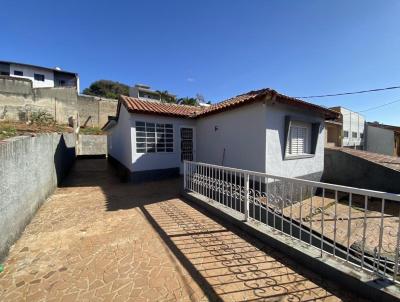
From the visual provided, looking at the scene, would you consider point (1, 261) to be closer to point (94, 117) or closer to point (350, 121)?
point (94, 117)

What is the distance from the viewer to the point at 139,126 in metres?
9.77

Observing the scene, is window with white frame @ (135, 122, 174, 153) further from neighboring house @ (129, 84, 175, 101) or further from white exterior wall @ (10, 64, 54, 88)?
white exterior wall @ (10, 64, 54, 88)

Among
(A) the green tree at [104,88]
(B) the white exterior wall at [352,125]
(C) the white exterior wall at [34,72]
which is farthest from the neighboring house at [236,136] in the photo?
(A) the green tree at [104,88]

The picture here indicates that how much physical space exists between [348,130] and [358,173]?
19.1 metres

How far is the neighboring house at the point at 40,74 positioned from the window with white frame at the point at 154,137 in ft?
102

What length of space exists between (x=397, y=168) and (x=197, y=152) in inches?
371

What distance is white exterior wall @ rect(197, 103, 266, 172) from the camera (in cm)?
726

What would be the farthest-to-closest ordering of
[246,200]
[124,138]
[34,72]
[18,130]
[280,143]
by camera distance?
[34,72]
[124,138]
[18,130]
[280,143]
[246,200]

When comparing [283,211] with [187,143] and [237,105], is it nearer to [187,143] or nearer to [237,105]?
[237,105]

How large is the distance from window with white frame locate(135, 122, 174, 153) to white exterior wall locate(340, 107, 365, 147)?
2357cm

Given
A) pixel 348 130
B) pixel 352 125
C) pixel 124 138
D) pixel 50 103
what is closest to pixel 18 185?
pixel 124 138

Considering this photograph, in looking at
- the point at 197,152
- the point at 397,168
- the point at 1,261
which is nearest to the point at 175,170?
the point at 197,152

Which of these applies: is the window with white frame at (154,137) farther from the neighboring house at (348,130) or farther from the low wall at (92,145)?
the neighboring house at (348,130)

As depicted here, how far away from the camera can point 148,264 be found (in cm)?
336
